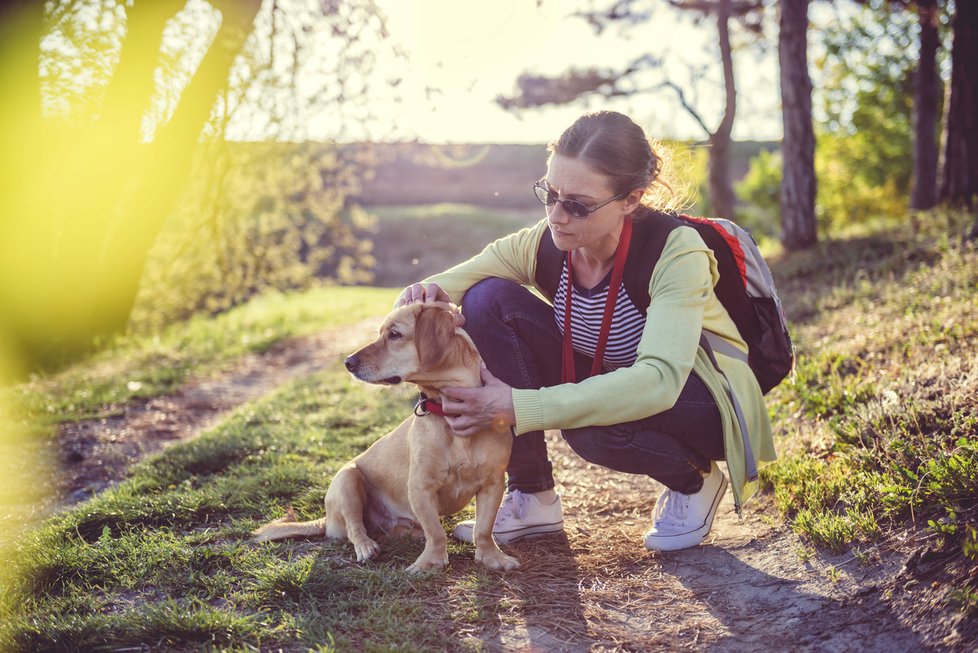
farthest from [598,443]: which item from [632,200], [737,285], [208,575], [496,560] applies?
[208,575]

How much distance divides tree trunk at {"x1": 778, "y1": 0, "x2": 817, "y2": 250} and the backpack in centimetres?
746

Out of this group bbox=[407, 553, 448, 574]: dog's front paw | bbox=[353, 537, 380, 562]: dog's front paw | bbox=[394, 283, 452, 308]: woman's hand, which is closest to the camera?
bbox=[407, 553, 448, 574]: dog's front paw

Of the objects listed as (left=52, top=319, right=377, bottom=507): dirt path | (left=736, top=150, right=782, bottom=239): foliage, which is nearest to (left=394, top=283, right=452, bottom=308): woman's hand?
(left=52, top=319, right=377, bottom=507): dirt path

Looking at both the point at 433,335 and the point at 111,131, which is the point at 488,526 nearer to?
the point at 433,335

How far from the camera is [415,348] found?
3.29 m

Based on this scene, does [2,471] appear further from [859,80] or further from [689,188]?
[859,80]

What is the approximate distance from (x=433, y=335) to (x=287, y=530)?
1234 millimetres

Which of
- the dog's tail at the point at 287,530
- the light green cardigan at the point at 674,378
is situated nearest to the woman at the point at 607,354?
the light green cardigan at the point at 674,378

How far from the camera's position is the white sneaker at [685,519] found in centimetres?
337

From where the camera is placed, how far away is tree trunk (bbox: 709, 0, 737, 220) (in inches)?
518

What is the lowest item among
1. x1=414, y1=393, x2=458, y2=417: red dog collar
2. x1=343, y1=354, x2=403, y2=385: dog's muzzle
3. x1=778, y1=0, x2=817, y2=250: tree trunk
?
x1=414, y1=393, x2=458, y2=417: red dog collar

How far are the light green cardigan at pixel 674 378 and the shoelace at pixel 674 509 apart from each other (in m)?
0.28

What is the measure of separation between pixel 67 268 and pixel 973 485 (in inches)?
395

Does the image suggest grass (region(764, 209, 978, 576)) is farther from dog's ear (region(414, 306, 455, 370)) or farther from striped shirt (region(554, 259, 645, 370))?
dog's ear (region(414, 306, 455, 370))
